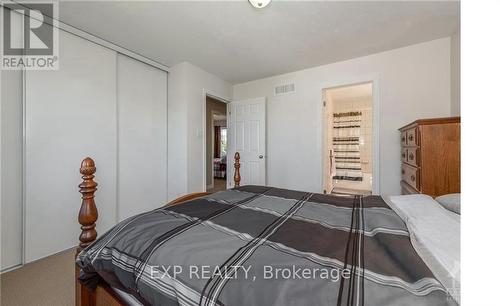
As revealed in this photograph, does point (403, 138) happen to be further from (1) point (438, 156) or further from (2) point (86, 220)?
(2) point (86, 220)

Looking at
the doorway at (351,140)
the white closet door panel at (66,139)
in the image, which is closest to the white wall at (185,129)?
the white closet door panel at (66,139)

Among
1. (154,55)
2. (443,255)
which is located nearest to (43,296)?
(443,255)

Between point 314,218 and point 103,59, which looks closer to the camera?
point 314,218

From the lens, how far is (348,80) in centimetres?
315

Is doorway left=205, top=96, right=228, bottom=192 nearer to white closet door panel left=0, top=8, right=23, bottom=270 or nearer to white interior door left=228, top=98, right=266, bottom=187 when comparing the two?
white interior door left=228, top=98, right=266, bottom=187

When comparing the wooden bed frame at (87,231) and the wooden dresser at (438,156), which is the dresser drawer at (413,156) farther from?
the wooden bed frame at (87,231)

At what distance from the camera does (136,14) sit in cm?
209

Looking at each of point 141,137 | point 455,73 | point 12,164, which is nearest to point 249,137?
point 141,137

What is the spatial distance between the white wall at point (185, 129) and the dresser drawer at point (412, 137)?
2.79m

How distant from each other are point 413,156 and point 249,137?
98.4 inches

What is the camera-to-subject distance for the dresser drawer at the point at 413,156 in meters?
2.08
